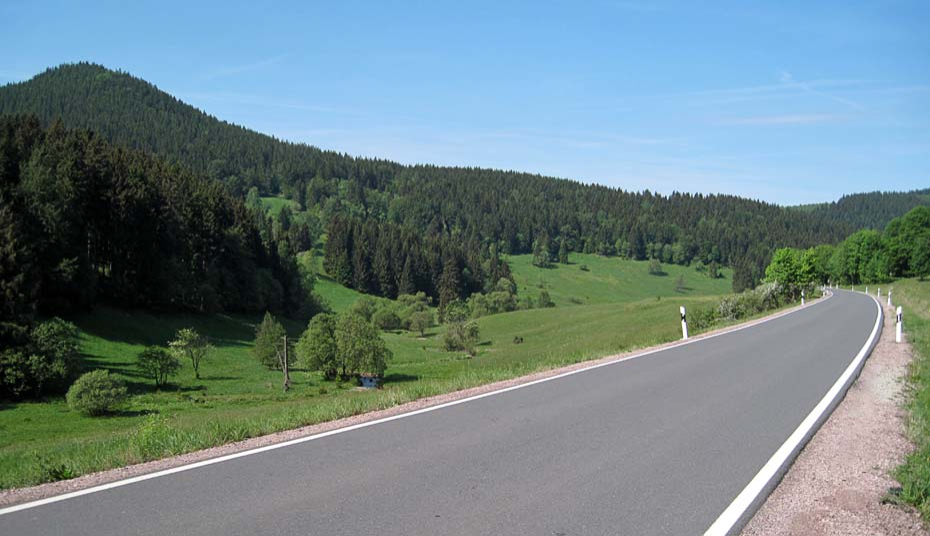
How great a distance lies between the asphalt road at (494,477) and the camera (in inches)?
199

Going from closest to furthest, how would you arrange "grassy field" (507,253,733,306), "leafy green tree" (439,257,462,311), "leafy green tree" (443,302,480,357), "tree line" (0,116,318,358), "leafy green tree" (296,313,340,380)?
"tree line" (0,116,318,358) → "leafy green tree" (296,313,340,380) → "leafy green tree" (443,302,480,357) → "leafy green tree" (439,257,462,311) → "grassy field" (507,253,733,306)

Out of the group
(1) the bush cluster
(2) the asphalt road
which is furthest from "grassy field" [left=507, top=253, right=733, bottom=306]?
(2) the asphalt road

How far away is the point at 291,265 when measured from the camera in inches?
3925

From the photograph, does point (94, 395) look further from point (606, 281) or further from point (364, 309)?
point (606, 281)

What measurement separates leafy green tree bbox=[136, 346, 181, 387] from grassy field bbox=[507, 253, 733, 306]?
94.9m

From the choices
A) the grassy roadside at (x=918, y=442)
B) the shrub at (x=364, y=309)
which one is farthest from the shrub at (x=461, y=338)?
the grassy roadside at (x=918, y=442)

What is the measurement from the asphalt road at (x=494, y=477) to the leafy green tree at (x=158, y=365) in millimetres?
43808

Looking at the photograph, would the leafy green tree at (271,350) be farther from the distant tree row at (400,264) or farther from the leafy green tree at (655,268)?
the leafy green tree at (655,268)

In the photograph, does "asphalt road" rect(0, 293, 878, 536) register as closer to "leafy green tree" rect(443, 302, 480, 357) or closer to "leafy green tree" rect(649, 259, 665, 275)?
"leafy green tree" rect(443, 302, 480, 357)

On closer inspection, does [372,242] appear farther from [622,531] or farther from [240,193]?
[622,531]

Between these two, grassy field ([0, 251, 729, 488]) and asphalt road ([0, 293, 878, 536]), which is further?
grassy field ([0, 251, 729, 488])

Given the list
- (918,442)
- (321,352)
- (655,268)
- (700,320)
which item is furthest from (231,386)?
(655,268)

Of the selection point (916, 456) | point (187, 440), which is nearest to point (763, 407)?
point (916, 456)

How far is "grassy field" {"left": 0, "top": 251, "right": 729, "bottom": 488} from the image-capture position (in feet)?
27.5
